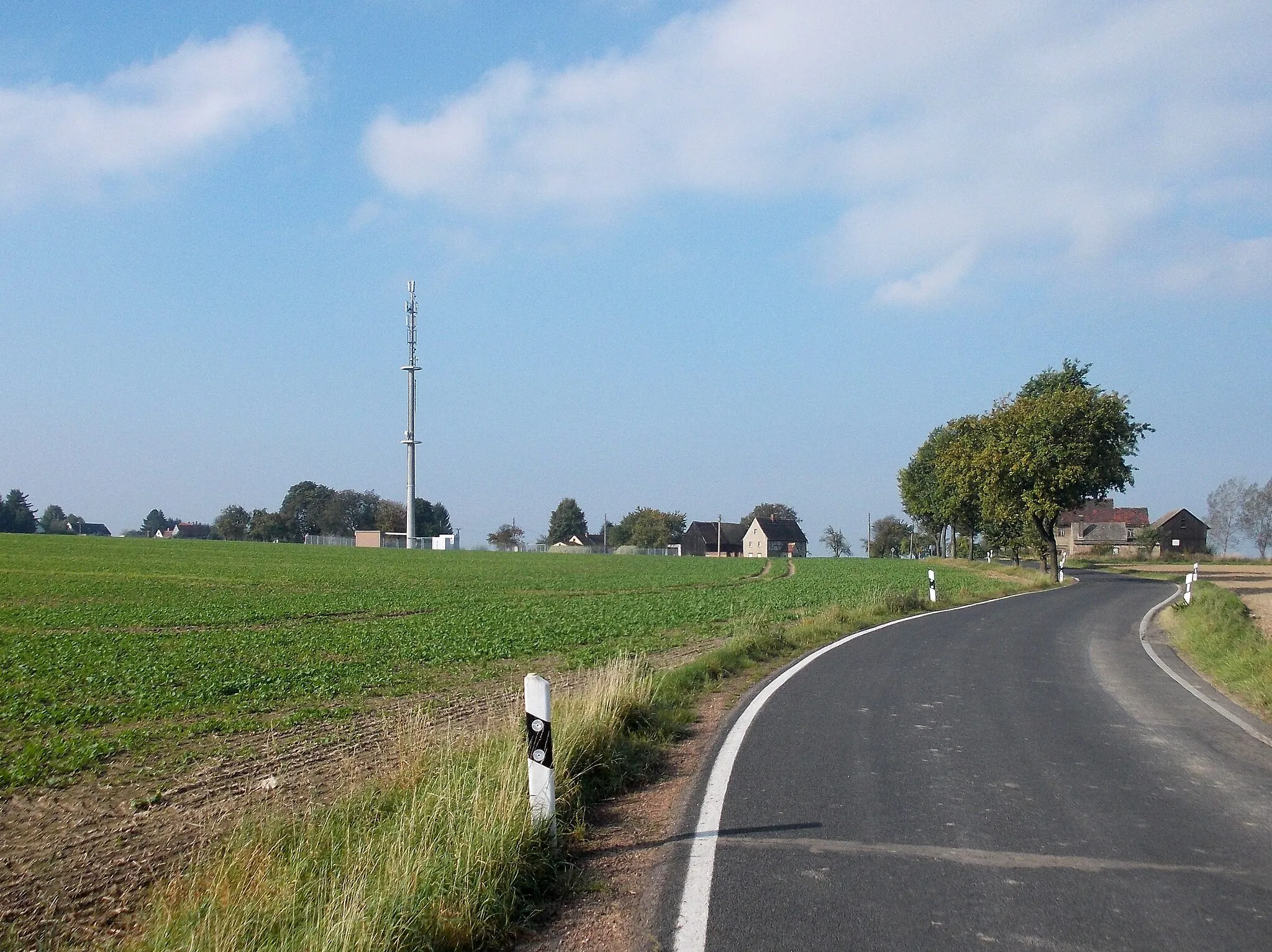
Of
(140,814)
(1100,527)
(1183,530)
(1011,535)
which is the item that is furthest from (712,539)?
(140,814)

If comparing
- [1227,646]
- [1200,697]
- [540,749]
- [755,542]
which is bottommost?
[1200,697]

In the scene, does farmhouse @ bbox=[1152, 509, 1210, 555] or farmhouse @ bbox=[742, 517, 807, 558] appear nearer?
farmhouse @ bbox=[1152, 509, 1210, 555]

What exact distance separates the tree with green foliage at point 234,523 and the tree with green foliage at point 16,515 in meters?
31.2

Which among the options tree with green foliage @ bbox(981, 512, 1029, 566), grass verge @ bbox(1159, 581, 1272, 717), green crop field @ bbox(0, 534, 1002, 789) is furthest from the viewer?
tree with green foliage @ bbox(981, 512, 1029, 566)

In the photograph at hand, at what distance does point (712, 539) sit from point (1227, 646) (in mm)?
139879

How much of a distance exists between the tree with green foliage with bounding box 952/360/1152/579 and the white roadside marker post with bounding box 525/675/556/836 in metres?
46.4

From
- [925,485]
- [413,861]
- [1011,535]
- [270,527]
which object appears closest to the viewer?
[413,861]

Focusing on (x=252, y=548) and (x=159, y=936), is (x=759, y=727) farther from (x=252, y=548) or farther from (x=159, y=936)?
(x=252, y=548)

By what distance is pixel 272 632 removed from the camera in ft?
67.6

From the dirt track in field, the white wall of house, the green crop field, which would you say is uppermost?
the white wall of house

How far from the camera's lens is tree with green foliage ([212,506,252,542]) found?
171625mm

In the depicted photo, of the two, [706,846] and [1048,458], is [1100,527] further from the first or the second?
[706,846]

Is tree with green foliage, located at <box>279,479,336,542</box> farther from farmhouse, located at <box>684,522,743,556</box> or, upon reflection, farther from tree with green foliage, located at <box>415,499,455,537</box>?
farmhouse, located at <box>684,522,743,556</box>

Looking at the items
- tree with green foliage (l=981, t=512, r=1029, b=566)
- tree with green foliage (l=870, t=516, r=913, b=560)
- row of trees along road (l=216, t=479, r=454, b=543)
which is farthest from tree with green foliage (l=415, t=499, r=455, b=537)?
tree with green foliage (l=981, t=512, r=1029, b=566)
